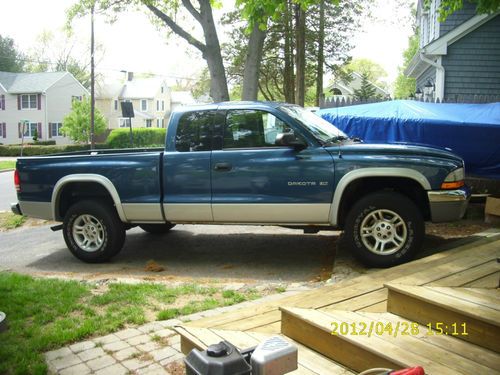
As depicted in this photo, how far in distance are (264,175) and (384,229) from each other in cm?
153

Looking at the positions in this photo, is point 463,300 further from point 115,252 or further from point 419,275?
point 115,252

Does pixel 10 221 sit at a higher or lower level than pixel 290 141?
lower

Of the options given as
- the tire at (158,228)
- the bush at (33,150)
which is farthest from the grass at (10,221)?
the bush at (33,150)

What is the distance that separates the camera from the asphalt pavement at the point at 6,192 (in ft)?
43.7

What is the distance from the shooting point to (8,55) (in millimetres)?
61625

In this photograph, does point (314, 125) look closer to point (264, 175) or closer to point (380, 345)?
point (264, 175)

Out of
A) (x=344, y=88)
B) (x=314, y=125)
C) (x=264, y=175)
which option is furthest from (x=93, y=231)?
(x=344, y=88)

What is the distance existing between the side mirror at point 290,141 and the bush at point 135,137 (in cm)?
3328

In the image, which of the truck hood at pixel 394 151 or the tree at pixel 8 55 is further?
the tree at pixel 8 55

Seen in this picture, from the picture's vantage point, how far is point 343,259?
6.21 m

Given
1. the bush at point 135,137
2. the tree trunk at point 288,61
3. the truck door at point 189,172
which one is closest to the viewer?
the truck door at point 189,172

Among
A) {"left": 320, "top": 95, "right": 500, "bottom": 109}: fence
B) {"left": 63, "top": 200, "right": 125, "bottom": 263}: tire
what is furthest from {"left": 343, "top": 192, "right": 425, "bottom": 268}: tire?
{"left": 320, "top": 95, "right": 500, "bottom": 109}: fence

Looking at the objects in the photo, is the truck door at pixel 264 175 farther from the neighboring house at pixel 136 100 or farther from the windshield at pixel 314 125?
the neighboring house at pixel 136 100

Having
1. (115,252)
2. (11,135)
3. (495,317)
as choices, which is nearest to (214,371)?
(495,317)
